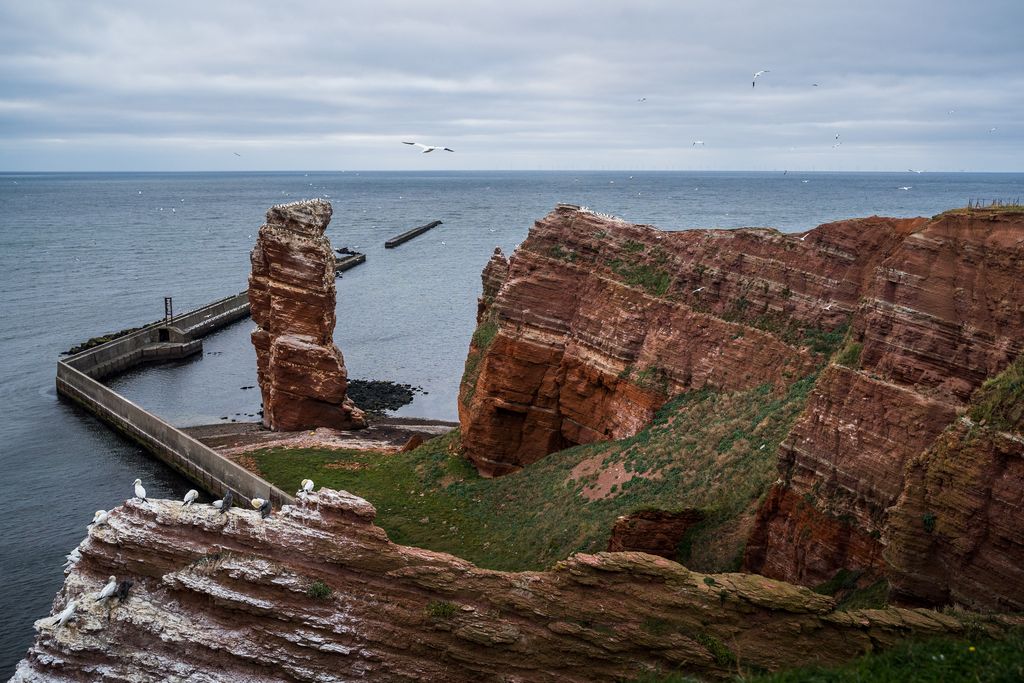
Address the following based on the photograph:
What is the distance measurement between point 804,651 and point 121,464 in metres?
42.4

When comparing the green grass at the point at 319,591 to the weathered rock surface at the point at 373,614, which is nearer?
the weathered rock surface at the point at 373,614

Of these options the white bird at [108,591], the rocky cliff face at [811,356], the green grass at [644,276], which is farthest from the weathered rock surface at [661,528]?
the green grass at [644,276]

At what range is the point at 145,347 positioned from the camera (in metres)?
73.9

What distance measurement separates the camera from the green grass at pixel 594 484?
2472cm

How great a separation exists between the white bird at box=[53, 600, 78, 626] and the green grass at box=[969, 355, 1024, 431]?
19.1m

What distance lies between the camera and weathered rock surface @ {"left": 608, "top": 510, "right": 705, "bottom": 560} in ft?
79.0

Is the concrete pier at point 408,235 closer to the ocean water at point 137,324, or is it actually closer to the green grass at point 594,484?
the ocean water at point 137,324

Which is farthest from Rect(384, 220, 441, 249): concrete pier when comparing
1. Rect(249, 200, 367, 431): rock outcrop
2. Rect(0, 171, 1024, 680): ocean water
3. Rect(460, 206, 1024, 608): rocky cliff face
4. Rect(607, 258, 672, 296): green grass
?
Rect(607, 258, 672, 296): green grass

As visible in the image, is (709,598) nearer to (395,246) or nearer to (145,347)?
(145,347)

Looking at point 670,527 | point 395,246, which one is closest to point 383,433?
point 670,527

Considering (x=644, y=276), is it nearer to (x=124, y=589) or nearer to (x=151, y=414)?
(x=124, y=589)

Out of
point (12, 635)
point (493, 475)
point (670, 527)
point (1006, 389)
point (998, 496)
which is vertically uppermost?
point (1006, 389)

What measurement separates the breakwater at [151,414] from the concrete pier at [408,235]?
2096 inches

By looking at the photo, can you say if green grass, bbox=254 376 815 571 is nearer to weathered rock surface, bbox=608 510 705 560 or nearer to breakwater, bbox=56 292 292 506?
weathered rock surface, bbox=608 510 705 560
